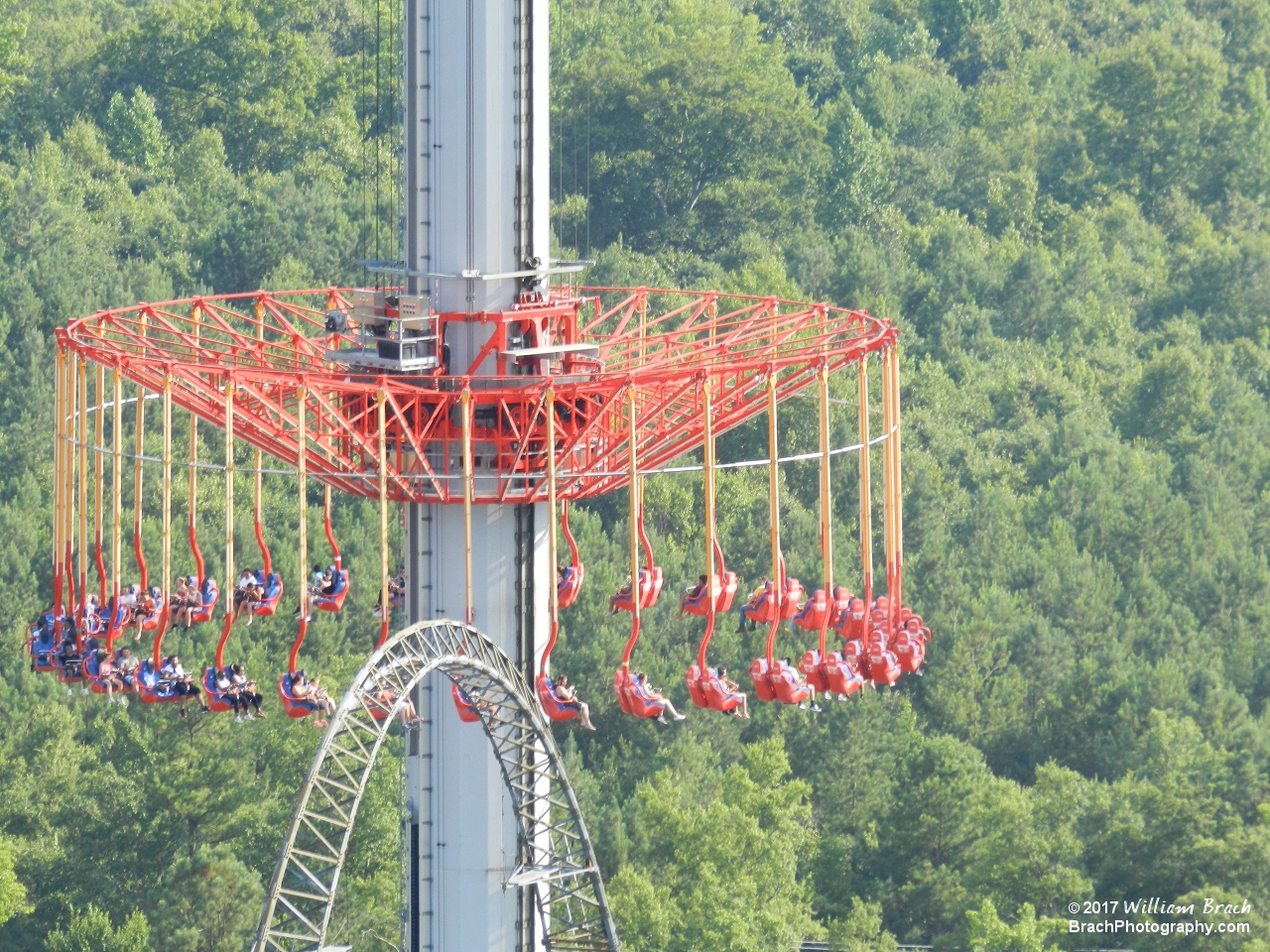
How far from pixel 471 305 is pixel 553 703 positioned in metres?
9.56

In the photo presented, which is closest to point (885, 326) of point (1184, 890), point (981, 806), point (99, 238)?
point (1184, 890)

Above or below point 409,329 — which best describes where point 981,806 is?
below

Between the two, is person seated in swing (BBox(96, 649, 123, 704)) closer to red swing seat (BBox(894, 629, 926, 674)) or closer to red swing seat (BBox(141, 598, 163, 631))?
red swing seat (BBox(141, 598, 163, 631))

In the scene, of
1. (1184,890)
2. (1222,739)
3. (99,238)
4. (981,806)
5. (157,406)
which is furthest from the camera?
(99,238)

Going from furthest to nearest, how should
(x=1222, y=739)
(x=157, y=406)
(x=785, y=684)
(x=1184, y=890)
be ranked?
(x=157, y=406) → (x=1222, y=739) → (x=1184, y=890) → (x=785, y=684)

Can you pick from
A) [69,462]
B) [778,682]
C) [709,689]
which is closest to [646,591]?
[709,689]

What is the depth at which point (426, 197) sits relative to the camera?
89.5m

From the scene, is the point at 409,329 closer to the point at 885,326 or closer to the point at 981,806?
the point at 885,326

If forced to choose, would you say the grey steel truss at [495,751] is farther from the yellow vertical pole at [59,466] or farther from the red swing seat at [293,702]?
the yellow vertical pole at [59,466]

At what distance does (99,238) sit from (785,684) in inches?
4497

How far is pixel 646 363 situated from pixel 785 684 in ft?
32.8

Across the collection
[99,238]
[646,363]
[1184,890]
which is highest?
[99,238]

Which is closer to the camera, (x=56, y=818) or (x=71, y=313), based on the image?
(x=56, y=818)

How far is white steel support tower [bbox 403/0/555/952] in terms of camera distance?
88.4m
